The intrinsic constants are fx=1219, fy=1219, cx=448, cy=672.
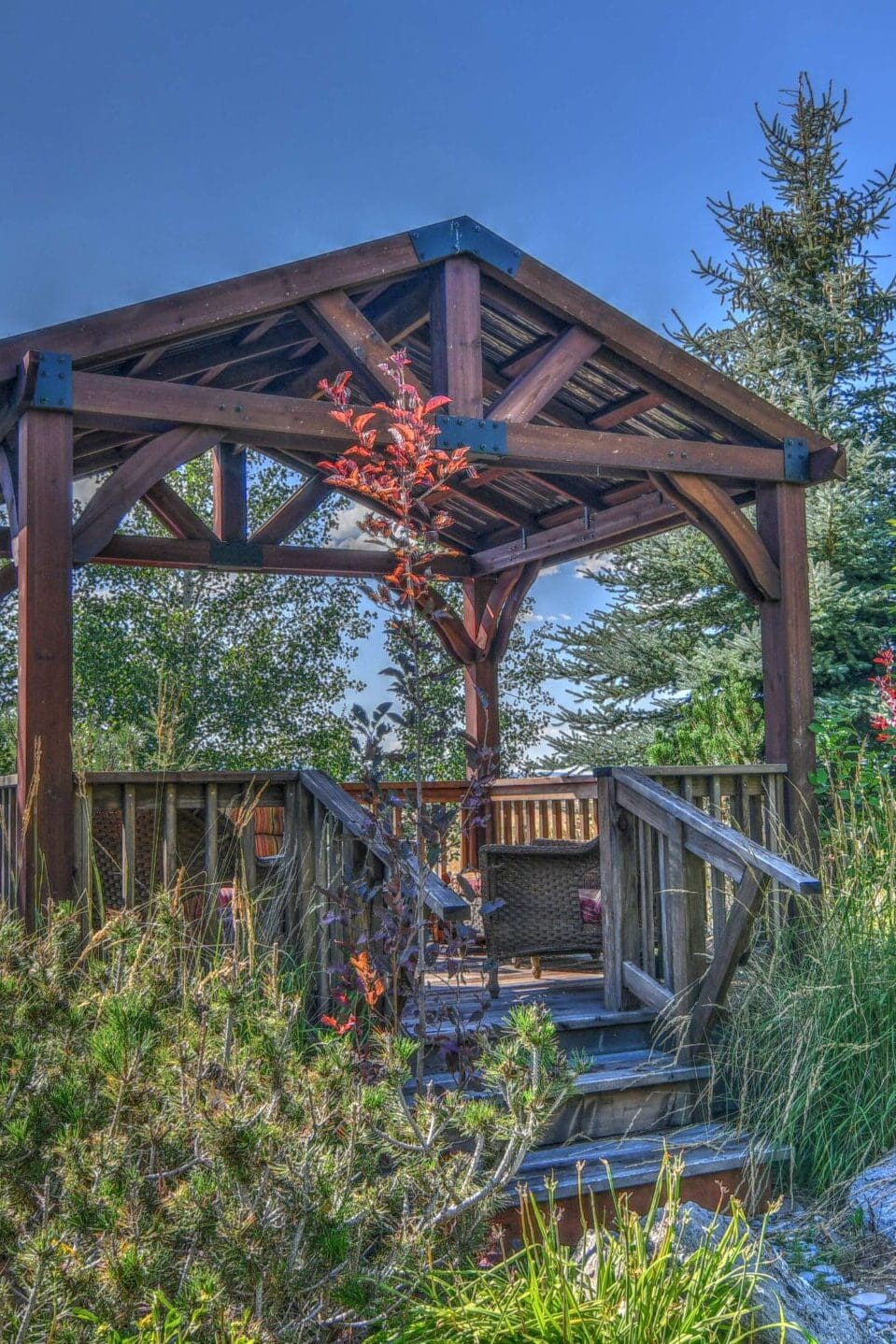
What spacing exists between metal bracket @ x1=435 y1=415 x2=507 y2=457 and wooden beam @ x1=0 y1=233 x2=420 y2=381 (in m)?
0.71

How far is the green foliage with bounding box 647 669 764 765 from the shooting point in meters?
9.52

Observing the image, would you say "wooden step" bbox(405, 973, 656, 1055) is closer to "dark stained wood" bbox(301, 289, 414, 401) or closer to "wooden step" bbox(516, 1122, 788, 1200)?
"wooden step" bbox(516, 1122, 788, 1200)

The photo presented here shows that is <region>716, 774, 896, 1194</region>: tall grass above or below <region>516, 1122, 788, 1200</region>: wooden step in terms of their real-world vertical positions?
above

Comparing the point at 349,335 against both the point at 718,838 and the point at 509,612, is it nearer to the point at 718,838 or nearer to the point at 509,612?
the point at 718,838

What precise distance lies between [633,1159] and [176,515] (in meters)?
5.05

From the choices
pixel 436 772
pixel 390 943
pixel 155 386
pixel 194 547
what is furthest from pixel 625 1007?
pixel 436 772

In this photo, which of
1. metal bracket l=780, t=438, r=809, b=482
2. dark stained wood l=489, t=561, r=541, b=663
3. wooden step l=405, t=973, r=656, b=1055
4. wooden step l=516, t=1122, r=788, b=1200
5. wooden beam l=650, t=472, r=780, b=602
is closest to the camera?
wooden step l=516, t=1122, r=788, b=1200

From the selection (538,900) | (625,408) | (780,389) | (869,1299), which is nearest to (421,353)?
(625,408)

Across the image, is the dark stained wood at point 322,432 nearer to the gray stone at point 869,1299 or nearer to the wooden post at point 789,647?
the wooden post at point 789,647

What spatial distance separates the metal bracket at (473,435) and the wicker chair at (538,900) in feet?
5.90

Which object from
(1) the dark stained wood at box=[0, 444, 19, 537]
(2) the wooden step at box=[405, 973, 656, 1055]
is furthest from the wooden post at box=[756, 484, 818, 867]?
(1) the dark stained wood at box=[0, 444, 19, 537]

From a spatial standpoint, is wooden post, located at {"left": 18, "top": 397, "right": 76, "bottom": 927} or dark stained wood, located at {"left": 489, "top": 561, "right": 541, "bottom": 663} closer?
wooden post, located at {"left": 18, "top": 397, "right": 76, "bottom": 927}

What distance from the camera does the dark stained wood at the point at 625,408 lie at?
21.0ft

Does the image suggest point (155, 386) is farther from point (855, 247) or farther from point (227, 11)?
point (855, 247)
